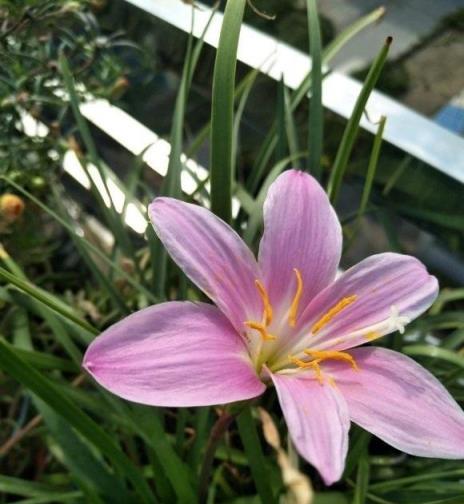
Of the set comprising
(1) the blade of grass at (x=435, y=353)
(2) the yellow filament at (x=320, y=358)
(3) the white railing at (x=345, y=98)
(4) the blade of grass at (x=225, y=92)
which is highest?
(3) the white railing at (x=345, y=98)

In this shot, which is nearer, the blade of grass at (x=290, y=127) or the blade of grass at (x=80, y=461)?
the blade of grass at (x=80, y=461)

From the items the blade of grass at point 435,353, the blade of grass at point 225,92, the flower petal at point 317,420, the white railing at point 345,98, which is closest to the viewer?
the flower petal at point 317,420

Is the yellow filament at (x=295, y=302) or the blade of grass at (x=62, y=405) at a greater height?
the yellow filament at (x=295, y=302)

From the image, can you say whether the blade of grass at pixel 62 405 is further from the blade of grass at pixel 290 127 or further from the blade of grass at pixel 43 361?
the blade of grass at pixel 290 127

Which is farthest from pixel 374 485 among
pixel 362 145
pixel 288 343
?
pixel 362 145

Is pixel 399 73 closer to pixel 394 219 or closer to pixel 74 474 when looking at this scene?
pixel 394 219

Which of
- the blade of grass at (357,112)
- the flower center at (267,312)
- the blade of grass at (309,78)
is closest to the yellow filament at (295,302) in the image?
the flower center at (267,312)

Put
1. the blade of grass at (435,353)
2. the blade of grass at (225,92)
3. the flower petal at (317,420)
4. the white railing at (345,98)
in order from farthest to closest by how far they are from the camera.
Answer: the white railing at (345,98), the blade of grass at (435,353), the blade of grass at (225,92), the flower petal at (317,420)
